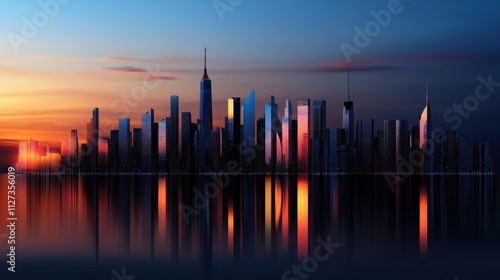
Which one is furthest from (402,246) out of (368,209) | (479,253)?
(368,209)

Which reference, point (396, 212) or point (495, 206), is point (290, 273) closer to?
point (396, 212)
